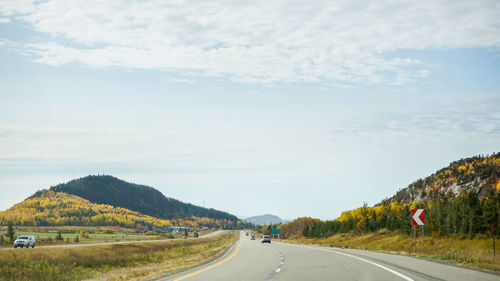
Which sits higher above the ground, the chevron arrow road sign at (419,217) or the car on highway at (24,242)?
the chevron arrow road sign at (419,217)

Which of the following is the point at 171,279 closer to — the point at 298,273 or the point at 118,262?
the point at 298,273

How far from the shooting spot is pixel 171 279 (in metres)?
17.9

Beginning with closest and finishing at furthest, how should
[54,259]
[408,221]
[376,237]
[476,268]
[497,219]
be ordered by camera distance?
1. [476,268]
2. [54,259]
3. [497,219]
4. [408,221]
5. [376,237]

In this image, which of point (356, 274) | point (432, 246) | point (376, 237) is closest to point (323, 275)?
point (356, 274)

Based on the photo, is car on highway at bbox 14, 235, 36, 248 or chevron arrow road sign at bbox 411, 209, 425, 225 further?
car on highway at bbox 14, 235, 36, 248

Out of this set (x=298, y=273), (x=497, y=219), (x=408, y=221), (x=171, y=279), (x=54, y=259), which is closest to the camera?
(x=171, y=279)

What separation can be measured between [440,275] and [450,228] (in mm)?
74731

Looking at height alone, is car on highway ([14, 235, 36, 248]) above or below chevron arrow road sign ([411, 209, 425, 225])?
below

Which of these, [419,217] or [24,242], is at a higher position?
[419,217]

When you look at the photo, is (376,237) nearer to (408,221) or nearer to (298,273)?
(408,221)

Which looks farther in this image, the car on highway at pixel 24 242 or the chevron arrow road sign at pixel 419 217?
the car on highway at pixel 24 242

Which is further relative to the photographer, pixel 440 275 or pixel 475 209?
pixel 475 209

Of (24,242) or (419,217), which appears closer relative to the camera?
(419,217)

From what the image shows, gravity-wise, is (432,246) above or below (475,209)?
below
